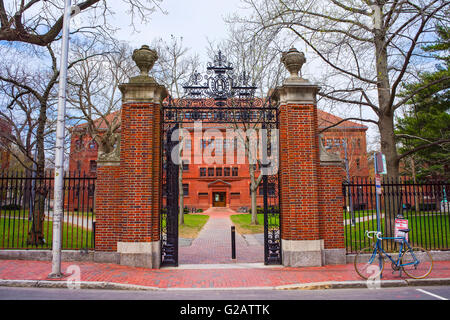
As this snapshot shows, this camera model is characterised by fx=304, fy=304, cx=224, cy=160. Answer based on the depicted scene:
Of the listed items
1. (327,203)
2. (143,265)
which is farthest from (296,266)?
(143,265)

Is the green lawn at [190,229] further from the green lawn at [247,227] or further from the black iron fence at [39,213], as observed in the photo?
the black iron fence at [39,213]

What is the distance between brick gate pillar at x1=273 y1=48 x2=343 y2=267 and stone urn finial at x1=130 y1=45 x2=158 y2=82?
12.6ft

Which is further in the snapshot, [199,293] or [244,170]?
[244,170]

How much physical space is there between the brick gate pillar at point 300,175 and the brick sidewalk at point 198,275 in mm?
623

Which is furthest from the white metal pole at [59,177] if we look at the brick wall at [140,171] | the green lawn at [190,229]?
the green lawn at [190,229]

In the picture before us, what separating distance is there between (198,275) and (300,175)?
383 cm

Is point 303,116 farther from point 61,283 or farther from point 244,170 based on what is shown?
point 244,170

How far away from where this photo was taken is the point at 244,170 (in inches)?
→ 1929

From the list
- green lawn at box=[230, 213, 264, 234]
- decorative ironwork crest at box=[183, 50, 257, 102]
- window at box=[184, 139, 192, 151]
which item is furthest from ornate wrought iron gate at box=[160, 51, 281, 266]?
window at box=[184, 139, 192, 151]

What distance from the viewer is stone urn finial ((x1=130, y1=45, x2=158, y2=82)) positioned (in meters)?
8.77

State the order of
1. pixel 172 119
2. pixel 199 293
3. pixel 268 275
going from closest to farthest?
pixel 199 293, pixel 268 275, pixel 172 119

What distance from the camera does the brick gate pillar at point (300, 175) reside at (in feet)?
27.5

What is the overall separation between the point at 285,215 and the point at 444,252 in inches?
200

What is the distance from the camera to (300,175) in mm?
8547
